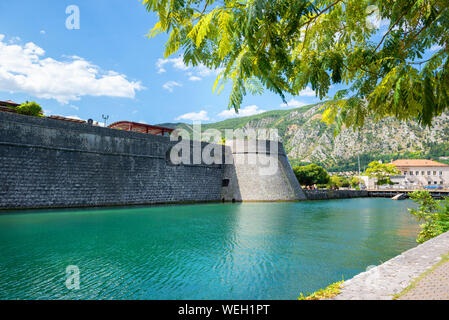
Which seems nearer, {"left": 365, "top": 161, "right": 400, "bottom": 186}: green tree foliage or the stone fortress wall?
the stone fortress wall

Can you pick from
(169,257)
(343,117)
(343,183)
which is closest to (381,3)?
(343,117)

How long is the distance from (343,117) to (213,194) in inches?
1041

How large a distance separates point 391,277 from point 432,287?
1.51 ft

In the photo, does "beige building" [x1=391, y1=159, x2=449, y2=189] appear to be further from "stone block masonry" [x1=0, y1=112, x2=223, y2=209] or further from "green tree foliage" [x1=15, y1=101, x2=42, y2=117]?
"green tree foliage" [x1=15, y1=101, x2=42, y2=117]

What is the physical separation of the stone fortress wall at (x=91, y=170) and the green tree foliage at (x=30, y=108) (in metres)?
6.33

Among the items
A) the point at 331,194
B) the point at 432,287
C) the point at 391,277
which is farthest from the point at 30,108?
the point at 331,194

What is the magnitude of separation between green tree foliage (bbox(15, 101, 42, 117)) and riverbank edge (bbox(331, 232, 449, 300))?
2625 cm

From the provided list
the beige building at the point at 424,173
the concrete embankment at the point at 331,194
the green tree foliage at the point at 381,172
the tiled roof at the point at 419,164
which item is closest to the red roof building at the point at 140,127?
the concrete embankment at the point at 331,194

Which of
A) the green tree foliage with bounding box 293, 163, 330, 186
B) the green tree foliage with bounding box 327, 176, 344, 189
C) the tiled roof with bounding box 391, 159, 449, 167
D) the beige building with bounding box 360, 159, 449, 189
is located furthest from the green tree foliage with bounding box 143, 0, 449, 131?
the tiled roof with bounding box 391, 159, 449, 167

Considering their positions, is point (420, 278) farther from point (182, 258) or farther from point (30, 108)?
point (30, 108)

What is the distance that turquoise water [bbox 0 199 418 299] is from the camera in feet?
16.2

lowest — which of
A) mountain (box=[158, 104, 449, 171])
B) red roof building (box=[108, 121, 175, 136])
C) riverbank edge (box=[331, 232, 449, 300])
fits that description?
riverbank edge (box=[331, 232, 449, 300])

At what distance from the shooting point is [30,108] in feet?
74.1
